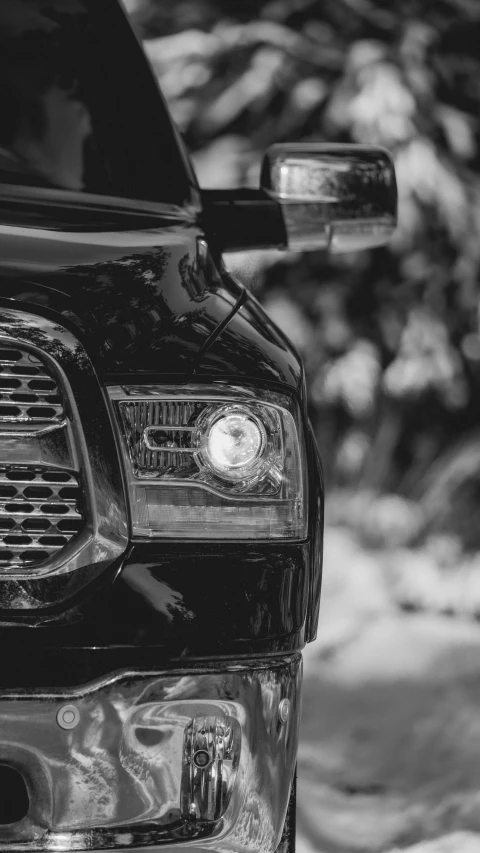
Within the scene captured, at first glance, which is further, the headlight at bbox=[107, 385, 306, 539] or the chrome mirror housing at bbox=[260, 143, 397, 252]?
the chrome mirror housing at bbox=[260, 143, 397, 252]

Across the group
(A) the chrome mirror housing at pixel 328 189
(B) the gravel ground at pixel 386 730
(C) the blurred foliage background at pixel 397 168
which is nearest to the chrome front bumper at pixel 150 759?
(B) the gravel ground at pixel 386 730

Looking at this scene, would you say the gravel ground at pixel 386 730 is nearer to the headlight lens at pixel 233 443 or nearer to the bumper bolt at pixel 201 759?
the bumper bolt at pixel 201 759

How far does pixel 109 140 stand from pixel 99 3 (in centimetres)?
44

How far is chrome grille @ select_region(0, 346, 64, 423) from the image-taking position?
1.74 metres

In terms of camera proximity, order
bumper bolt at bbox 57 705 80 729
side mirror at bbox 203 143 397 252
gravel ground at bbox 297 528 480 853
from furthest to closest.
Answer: gravel ground at bbox 297 528 480 853
side mirror at bbox 203 143 397 252
bumper bolt at bbox 57 705 80 729

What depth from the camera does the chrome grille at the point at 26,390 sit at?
1.74 meters

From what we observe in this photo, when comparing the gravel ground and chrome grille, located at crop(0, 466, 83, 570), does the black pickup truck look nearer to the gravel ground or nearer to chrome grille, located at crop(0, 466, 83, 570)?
chrome grille, located at crop(0, 466, 83, 570)

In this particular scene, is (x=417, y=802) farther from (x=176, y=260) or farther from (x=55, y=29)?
(x=55, y=29)

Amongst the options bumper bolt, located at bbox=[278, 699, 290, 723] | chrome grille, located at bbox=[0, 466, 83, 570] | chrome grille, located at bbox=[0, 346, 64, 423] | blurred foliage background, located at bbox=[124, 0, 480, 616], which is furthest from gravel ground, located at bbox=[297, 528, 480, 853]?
chrome grille, located at bbox=[0, 346, 64, 423]

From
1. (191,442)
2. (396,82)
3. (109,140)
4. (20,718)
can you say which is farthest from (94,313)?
(396,82)

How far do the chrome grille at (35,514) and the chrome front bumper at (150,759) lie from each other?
19cm

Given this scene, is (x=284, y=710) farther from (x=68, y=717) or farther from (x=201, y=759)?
(x=68, y=717)

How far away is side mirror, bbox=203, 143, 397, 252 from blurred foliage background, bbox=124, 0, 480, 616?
7.41ft

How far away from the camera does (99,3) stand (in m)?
3.03
